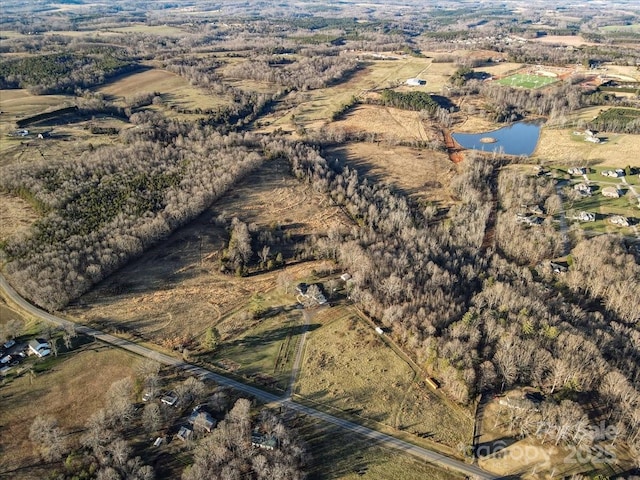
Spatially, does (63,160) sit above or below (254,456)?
above

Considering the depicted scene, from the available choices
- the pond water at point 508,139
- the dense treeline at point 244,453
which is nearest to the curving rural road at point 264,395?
the dense treeline at point 244,453

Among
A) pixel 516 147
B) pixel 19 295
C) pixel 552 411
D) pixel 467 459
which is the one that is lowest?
pixel 467 459

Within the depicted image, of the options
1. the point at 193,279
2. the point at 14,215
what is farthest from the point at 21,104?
the point at 193,279

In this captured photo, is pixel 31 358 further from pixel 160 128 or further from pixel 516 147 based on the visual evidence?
pixel 516 147

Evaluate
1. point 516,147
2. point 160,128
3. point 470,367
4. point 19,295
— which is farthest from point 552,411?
point 160,128

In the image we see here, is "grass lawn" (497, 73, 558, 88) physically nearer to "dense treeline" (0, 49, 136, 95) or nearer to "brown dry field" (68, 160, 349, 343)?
"brown dry field" (68, 160, 349, 343)

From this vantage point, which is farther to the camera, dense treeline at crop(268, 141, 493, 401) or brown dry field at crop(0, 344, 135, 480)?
dense treeline at crop(268, 141, 493, 401)
